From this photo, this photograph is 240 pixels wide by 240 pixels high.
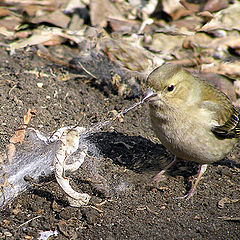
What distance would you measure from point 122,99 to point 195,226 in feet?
8.51

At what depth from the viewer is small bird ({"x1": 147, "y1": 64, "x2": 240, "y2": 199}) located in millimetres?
4555

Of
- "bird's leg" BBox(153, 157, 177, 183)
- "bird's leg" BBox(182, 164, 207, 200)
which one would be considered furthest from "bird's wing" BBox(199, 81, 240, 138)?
"bird's leg" BBox(153, 157, 177, 183)

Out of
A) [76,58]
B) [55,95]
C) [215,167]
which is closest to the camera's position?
[215,167]

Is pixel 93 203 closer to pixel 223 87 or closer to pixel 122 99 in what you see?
pixel 122 99

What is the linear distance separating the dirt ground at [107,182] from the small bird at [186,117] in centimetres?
42

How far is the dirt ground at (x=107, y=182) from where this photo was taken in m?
4.21

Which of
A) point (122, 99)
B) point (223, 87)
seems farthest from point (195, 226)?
point (223, 87)

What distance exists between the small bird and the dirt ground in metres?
0.42

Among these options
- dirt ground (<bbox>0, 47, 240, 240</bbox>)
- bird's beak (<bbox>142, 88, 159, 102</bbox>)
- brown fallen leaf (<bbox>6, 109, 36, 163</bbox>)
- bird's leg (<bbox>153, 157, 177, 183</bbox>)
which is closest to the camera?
dirt ground (<bbox>0, 47, 240, 240</bbox>)

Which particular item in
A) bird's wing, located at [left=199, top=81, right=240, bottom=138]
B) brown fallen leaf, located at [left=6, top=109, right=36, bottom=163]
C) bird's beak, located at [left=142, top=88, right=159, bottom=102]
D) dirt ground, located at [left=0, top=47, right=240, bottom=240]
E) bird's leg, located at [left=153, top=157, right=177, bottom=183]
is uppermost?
bird's beak, located at [left=142, top=88, right=159, bottom=102]

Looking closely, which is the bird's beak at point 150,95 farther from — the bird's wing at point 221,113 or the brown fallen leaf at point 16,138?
the brown fallen leaf at point 16,138

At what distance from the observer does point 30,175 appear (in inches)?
185

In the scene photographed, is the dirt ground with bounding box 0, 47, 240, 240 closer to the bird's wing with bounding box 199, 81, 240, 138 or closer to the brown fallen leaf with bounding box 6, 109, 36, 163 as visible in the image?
the brown fallen leaf with bounding box 6, 109, 36, 163

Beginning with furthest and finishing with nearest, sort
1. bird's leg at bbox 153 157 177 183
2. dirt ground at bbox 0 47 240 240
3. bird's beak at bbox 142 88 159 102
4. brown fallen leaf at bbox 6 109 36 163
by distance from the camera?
bird's leg at bbox 153 157 177 183 < brown fallen leaf at bbox 6 109 36 163 < bird's beak at bbox 142 88 159 102 < dirt ground at bbox 0 47 240 240
